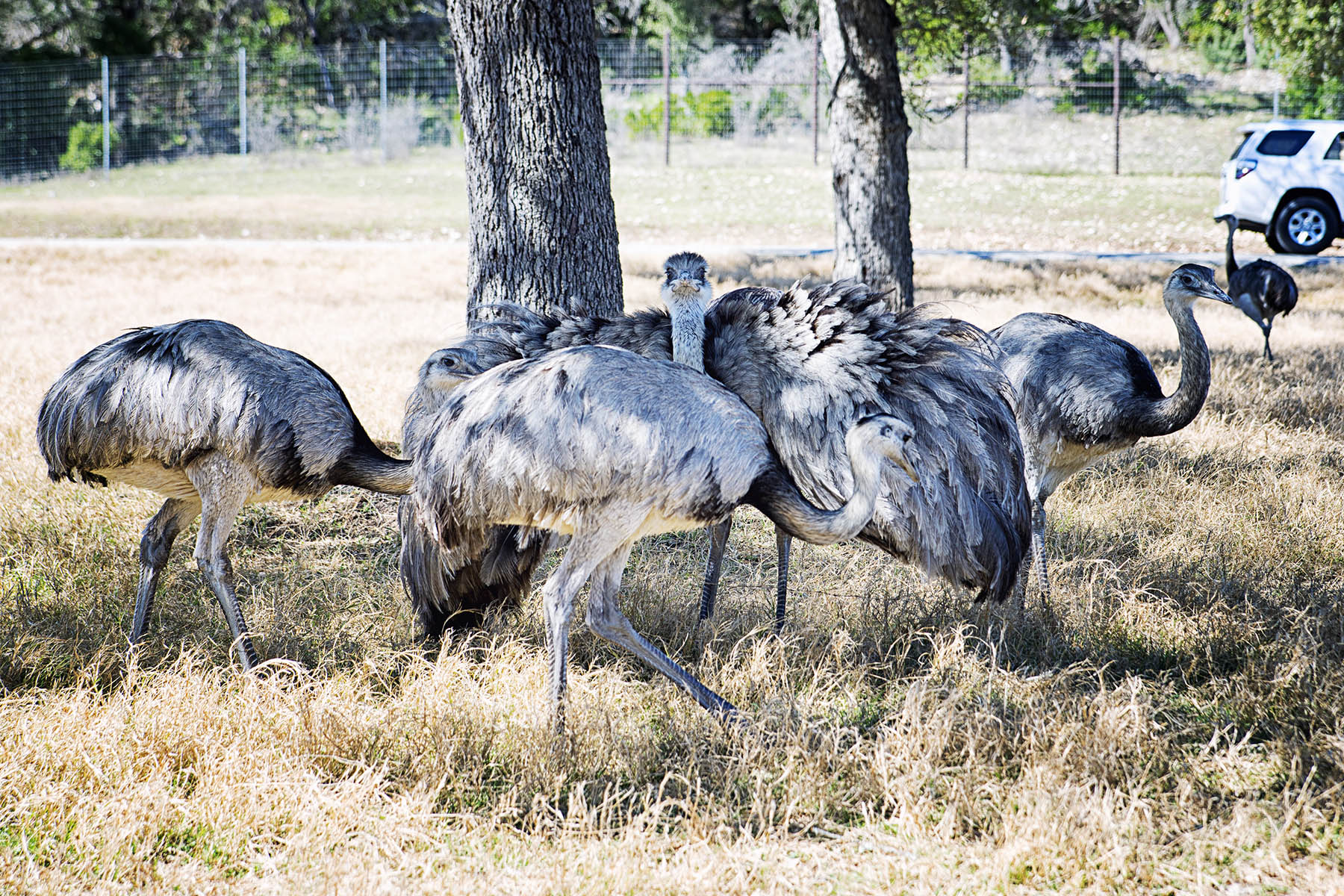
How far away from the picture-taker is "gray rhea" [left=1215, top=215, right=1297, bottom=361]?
9562 mm

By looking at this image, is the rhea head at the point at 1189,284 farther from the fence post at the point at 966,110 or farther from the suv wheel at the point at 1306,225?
the fence post at the point at 966,110

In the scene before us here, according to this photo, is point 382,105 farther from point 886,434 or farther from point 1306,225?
point 886,434

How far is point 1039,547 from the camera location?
522cm

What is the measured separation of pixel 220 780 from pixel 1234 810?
2702 millimetres

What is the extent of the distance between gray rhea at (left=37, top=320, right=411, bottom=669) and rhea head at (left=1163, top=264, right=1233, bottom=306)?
3734 mm

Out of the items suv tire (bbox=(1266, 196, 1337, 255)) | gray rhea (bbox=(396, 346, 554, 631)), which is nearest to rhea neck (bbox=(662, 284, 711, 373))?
gray rhea (bbox=(396, 346, 554, 631))

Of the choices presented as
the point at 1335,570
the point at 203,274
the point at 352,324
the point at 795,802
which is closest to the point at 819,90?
the point at 203,274

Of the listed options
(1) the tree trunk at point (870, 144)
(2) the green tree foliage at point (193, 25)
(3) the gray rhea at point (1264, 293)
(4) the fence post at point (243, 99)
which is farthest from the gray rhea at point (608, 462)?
(2) the green tree foliage at point (193, 25)

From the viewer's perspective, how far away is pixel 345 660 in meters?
4.41

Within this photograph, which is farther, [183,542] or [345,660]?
[183,542]

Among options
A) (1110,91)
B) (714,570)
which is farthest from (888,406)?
(1110,91)

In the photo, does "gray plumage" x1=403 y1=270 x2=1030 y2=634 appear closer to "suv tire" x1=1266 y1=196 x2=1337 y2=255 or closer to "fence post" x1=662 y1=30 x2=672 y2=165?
"suv tire" x1=1266 y1=196 x2=1337 y2=255

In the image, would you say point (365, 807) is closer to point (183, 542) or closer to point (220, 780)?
point (220, 780)

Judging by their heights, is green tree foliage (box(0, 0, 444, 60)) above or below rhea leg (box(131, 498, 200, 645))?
above
